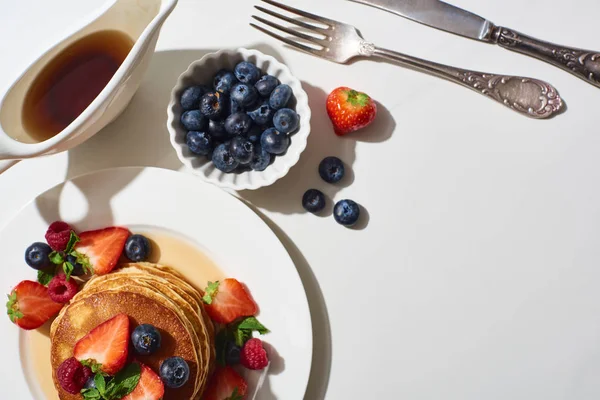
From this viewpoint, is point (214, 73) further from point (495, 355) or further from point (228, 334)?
point (495, 355)

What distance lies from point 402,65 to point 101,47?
0.82m

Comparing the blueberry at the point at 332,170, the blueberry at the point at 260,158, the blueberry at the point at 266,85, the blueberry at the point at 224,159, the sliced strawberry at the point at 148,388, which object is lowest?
the sliced strawberry at the point at 148,388

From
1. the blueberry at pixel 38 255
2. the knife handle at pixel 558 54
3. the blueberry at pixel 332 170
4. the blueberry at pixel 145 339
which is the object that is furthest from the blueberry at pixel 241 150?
the knife handle at pixel 558 54

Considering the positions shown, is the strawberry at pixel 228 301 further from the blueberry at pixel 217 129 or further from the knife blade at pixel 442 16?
the knife blade at pixel 442 16

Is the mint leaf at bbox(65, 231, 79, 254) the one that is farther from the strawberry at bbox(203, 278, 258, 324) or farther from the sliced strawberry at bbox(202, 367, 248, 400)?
the sliced strawberry at bbox(202, 367, 248, 400)

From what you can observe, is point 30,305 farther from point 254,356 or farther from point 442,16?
point 442,16

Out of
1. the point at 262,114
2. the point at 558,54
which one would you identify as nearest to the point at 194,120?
the point at 262,114

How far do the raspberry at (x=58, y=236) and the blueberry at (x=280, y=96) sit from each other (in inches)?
25.2

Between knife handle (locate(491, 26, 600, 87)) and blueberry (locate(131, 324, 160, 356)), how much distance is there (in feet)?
3.92

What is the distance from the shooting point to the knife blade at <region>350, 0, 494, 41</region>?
1.47 metres

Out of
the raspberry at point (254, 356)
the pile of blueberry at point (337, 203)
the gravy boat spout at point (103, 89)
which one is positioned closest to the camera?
the gravy boat spout at point (103, 89)

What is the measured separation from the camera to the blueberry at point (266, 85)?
1.37 meters

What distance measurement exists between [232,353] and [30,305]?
1.78 ft

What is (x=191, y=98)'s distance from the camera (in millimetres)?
1361
